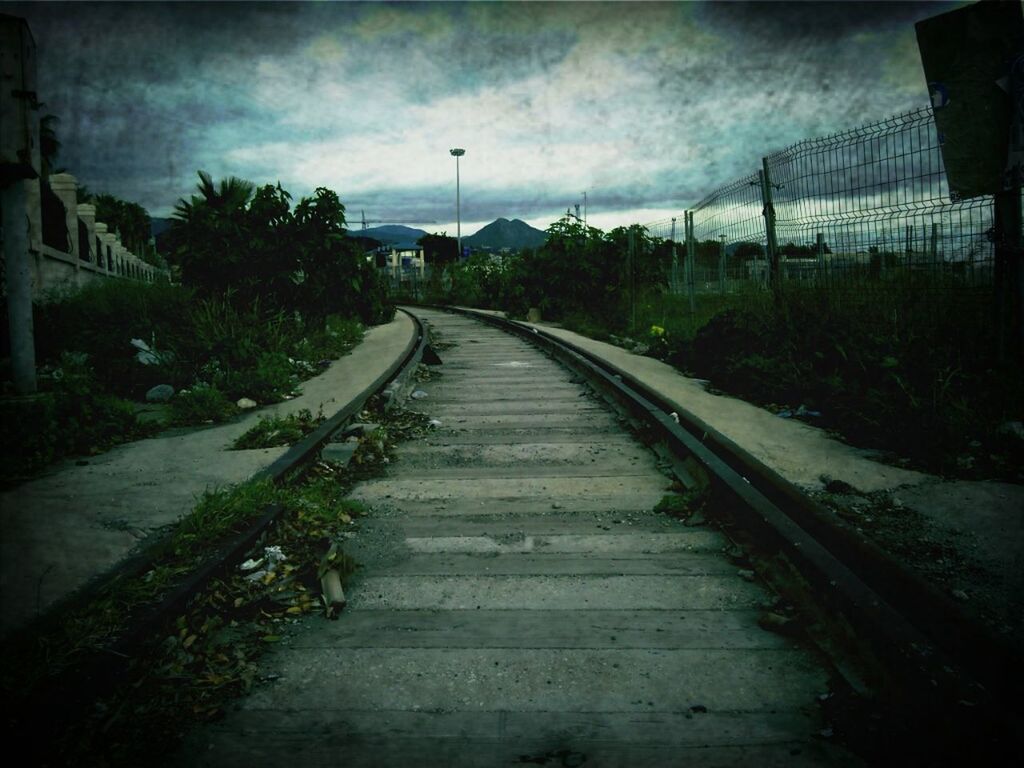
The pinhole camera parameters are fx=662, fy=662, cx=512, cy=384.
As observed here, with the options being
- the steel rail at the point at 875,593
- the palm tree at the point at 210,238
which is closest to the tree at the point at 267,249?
the palm tree at the point at 210,238

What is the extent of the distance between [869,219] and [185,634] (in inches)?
238

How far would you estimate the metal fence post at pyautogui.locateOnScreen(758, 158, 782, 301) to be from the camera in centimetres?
739

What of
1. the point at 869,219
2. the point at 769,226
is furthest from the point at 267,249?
the point at 869,219

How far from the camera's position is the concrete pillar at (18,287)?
15.9ft

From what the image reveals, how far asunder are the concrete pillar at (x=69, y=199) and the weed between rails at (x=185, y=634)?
12416 mm

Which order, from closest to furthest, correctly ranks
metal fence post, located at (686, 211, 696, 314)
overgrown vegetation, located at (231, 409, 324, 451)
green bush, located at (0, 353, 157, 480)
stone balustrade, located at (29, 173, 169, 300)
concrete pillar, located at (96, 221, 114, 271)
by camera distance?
1. green bush, located at (0, 353, 157, 480)
2. overgrown vegetation, located at (231, 409, 324, 451)
3. stone balustrade, located at (29, 173, 169, 300)
4. metal fence post, located at (686, 211, 696, 314)
5. concrete pillar, located at (96, 221, 114, 271)

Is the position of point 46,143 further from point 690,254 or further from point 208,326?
point 690,254

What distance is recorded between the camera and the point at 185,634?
7.23 feet

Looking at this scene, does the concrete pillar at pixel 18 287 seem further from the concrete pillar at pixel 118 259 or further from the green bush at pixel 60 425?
the concrete pillar at pixel 118 259

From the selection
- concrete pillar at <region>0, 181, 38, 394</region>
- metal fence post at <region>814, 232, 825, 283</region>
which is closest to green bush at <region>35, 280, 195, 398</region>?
concrete pillar at <region>0, 181, 38, 394</region>

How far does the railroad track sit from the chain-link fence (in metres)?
3.12

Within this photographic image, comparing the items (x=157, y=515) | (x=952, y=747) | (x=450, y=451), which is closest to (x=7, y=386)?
(x=157, y=515)

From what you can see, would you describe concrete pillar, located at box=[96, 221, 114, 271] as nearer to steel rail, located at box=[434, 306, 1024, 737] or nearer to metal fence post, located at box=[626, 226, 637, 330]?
metal fence post, located at box=[626, 226, 637, 330]

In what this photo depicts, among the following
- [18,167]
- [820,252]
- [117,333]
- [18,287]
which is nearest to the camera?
[18,167]
